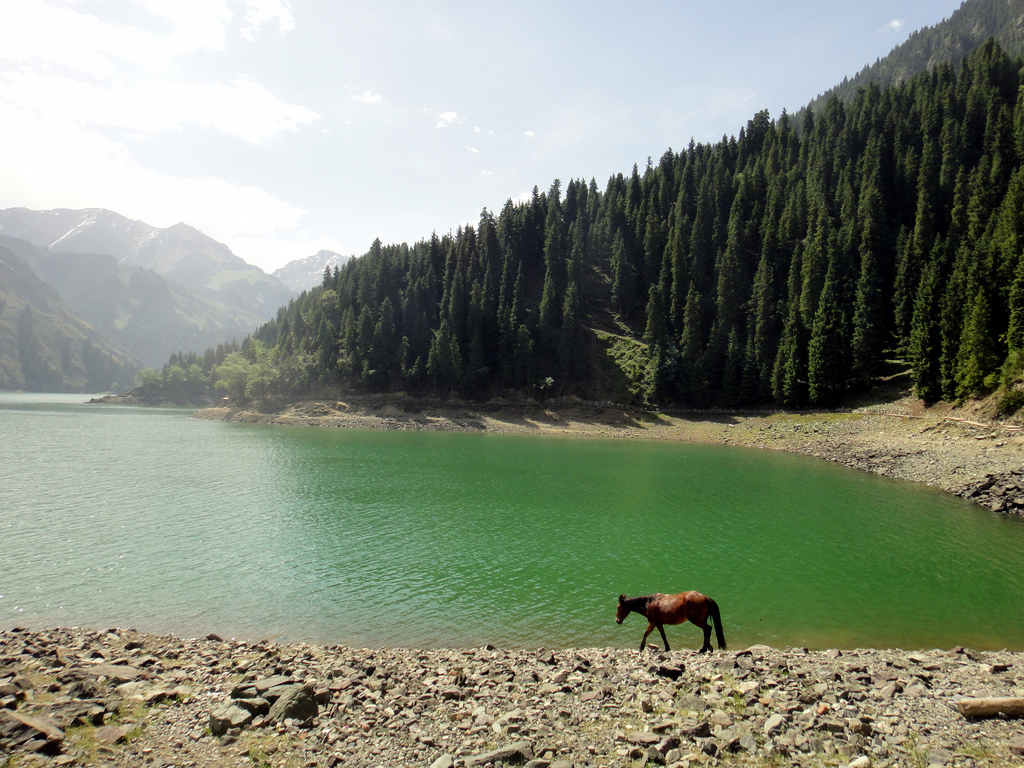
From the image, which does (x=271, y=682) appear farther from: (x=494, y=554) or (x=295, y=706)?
(x=494, y=554)

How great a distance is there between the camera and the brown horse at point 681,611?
39.9 ft

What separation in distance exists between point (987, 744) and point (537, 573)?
13.0 meters

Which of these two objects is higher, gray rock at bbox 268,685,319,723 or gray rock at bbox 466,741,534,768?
gray rock at bbox 466,741,534,768

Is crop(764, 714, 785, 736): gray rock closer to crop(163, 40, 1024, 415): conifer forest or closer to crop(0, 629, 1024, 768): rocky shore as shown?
crop(0, 629, 1024, 768): rocky shore

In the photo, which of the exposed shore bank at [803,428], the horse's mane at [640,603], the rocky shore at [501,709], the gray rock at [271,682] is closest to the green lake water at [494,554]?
the horse's mane at [640,603]

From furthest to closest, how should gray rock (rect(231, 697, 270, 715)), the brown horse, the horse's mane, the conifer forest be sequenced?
the conifer forest < the horse's mane < the brown horse < gray rock (rect(231, 697, 270, 715))

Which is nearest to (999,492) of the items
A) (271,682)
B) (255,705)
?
(271,682)

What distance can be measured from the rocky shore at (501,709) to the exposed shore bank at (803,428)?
28.9 meters

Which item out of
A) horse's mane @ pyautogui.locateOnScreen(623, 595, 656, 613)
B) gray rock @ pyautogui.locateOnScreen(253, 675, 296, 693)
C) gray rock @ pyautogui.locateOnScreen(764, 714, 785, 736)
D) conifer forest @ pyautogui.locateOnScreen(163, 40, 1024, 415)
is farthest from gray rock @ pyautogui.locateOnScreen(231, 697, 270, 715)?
conifer forest @ pyautogui.locateOnScreen(163, 40, 1024, 415)

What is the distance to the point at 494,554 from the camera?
818 inches

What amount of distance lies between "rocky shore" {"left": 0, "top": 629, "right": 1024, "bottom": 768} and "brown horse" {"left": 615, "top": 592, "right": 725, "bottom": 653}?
33.4 inches

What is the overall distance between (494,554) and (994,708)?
15.6 m

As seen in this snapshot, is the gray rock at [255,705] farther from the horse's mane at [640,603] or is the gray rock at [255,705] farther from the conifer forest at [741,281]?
the conifer forest at [741,281]

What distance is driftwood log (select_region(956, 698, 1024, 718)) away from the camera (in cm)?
781
